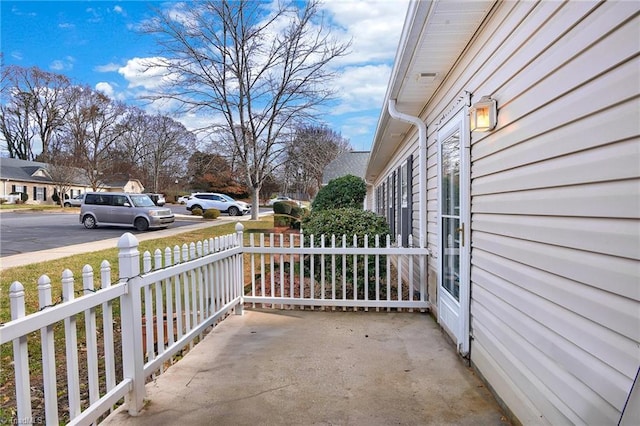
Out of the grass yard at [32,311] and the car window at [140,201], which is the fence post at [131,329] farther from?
the car window at [140,201]

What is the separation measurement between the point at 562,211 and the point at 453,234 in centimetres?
182

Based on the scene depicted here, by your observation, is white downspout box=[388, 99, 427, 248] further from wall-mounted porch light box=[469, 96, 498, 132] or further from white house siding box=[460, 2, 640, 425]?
wall-mounted porch light box=[469, 96, 498, 132]

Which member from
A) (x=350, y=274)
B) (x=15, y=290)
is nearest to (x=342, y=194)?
(x=350, y=274)

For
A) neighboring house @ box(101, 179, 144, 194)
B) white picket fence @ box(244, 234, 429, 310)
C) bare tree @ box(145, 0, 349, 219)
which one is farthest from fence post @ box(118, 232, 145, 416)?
neighboring house @ box(101, 179, 144, 194)

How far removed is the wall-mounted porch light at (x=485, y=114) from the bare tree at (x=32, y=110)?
40.2 meters

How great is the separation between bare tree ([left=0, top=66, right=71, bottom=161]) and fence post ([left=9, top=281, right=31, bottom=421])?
3978cm

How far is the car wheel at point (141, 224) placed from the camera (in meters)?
14.3

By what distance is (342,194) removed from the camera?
11.9 meters

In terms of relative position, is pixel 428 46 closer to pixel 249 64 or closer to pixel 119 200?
pixel 119 200

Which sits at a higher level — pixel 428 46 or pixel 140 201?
pixel 428 46

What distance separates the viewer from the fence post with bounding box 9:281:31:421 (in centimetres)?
161

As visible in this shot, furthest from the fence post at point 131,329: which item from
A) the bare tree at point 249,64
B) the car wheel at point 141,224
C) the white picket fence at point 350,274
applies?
the bare tree at point 249,64

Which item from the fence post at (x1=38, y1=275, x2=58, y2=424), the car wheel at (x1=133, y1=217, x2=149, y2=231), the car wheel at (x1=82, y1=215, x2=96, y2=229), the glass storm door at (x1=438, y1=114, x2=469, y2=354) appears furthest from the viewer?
the car wheel at (x1=82, y1=215, x2=96, y2=229)

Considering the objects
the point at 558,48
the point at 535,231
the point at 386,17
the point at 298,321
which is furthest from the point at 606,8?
the point at 386,17
